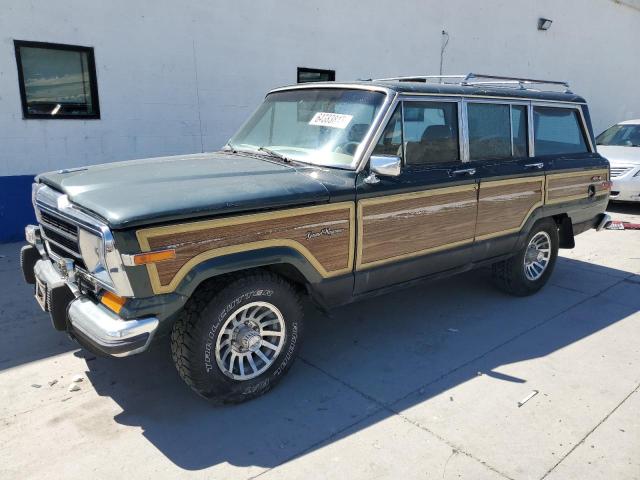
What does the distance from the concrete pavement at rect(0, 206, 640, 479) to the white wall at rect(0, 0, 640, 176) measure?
3224 millimetres

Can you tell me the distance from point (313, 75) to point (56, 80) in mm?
4487

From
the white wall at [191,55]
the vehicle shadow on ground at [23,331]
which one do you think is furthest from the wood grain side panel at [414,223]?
the white wall at [191,55]

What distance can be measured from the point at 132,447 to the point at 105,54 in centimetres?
604

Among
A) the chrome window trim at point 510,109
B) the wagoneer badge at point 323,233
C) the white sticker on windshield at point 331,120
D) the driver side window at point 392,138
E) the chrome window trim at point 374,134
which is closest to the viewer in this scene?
the wagoneer badge at point 323,233

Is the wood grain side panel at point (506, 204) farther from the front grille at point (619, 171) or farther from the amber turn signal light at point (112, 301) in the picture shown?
the front grille at point (619, 171)

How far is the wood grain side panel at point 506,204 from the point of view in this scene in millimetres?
4434

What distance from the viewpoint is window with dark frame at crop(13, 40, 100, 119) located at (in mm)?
6699

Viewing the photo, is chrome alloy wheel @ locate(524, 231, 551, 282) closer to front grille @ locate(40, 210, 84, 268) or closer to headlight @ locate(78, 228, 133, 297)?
headlight @ locate(78, 228, 133, 297)

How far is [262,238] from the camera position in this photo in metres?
3.09

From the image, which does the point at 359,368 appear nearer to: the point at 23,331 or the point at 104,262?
the point at 104,262

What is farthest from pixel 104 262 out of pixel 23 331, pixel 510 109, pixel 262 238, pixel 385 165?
pixel 510 109

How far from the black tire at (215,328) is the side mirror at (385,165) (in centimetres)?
98

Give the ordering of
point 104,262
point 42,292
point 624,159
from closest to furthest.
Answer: point 104,262 < point 42,292 < point 624,159

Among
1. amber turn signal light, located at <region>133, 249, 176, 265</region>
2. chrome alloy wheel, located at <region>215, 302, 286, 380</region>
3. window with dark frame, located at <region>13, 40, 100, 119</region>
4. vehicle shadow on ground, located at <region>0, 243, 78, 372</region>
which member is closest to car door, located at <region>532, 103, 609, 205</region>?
chrome alloy wheel, located at <region>215, 302, 286, 380</region>
